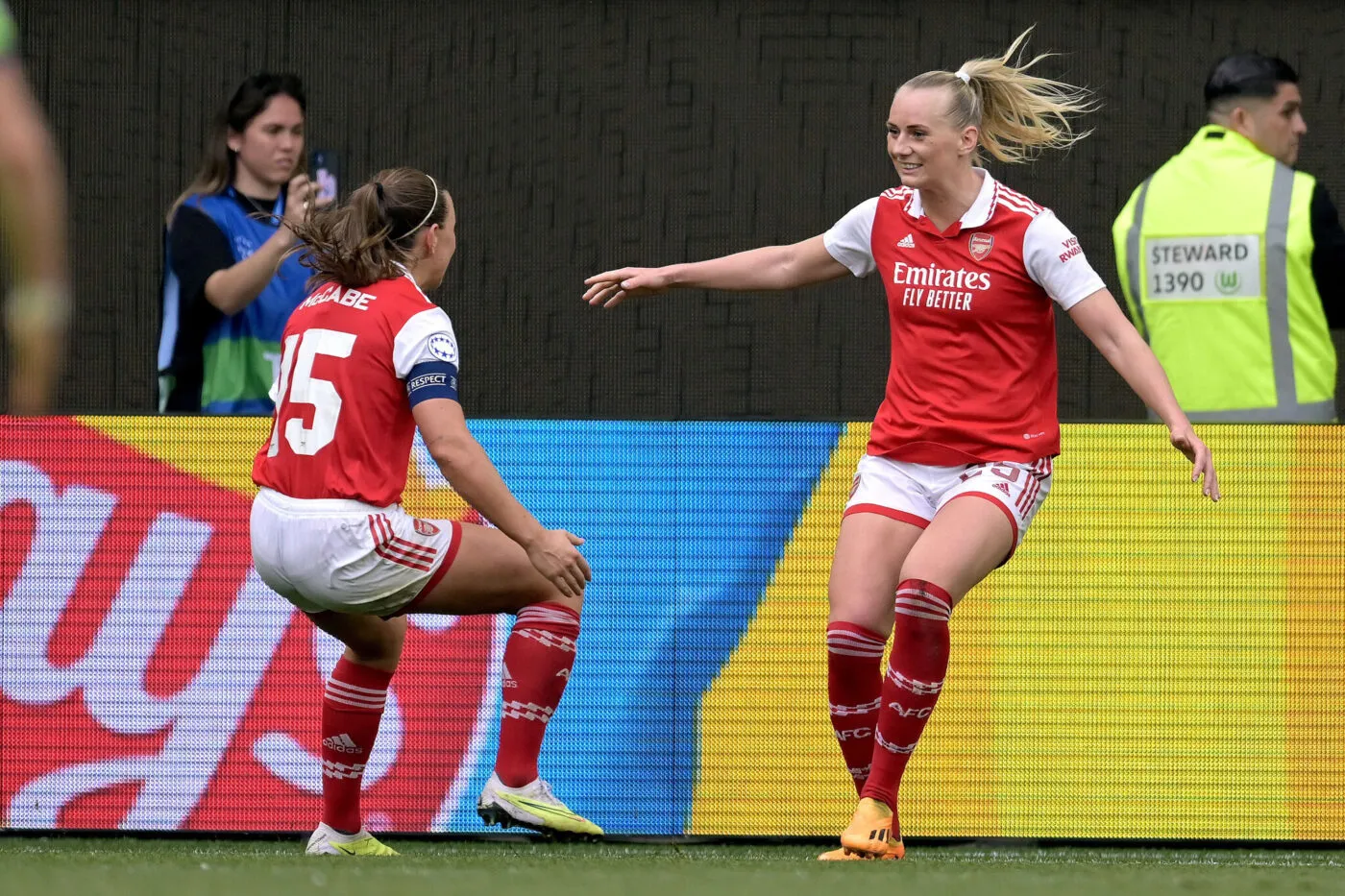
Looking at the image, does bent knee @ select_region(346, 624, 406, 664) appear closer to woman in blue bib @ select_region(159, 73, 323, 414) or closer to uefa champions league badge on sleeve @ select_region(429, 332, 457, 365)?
uefa champions league badge on sleeve @ select_region(429, 332, 457, 365)

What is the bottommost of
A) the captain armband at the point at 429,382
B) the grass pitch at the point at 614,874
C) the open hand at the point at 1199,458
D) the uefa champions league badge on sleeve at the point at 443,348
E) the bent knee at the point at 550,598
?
the grass pitch at the point at 614,874

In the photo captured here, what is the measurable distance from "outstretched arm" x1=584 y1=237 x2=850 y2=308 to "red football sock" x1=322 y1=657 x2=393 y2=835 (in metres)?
1.13

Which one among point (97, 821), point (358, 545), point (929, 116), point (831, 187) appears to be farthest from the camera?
point (831, 187)

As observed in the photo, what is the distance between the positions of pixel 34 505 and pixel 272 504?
1.29 meters

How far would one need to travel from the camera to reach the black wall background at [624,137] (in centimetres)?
790

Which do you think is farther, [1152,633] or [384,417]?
[1152,633]

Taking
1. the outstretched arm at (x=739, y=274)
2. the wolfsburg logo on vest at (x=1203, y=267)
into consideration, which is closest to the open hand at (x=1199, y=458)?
the outstretched arm at (x=739, y=274)

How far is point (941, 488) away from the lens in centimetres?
510

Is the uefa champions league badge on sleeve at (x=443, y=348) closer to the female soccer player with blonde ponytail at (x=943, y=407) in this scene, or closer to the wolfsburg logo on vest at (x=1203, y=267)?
the female soccer player with blonde ponytail at (x=943, y=407)

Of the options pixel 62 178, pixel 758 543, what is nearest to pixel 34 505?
pixel 758 543

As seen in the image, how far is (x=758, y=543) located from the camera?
5855mm

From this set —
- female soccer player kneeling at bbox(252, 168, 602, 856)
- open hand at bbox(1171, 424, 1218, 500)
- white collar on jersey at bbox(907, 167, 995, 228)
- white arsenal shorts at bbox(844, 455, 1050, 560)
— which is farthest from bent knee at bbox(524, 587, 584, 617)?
open hand at bbox(1171, 424, 1218, 500)

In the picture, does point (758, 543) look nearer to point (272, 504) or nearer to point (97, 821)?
point (272, 504)

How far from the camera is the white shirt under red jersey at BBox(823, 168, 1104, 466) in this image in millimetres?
5031
